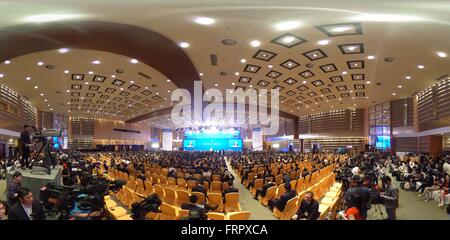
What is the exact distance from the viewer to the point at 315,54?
520 inches

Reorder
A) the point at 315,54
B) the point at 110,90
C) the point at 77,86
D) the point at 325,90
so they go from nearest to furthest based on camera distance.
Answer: the point at 315,54 < the point at 77,86 < the point at 110,90 < the point at 325,90

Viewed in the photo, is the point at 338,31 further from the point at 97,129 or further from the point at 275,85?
the point at 97,129

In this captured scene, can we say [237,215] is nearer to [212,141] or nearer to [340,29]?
[340,29]

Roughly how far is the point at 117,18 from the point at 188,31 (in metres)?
2.81

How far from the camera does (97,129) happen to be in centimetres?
4450

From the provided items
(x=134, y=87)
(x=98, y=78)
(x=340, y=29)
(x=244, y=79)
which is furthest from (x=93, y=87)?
(x=340, y=29)

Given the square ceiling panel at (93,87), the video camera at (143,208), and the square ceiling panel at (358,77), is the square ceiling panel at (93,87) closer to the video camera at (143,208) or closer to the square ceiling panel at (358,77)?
the square ceiling panel at (358,77)

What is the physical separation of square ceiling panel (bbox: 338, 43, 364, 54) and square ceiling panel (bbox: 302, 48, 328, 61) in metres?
0.82

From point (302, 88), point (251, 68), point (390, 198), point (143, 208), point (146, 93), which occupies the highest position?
point (251, 68)

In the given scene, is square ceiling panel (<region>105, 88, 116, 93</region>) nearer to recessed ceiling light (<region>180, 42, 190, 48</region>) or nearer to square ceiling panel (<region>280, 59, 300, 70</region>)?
recessed ceiling light (<region>180, 42, 190, 48</region>)

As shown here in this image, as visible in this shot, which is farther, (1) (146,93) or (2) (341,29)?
(1) (146,93)

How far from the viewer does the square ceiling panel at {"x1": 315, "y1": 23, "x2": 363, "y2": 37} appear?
909 cm

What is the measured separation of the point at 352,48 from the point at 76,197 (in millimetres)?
11563

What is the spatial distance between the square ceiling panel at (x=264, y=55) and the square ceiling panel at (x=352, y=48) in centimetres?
278
